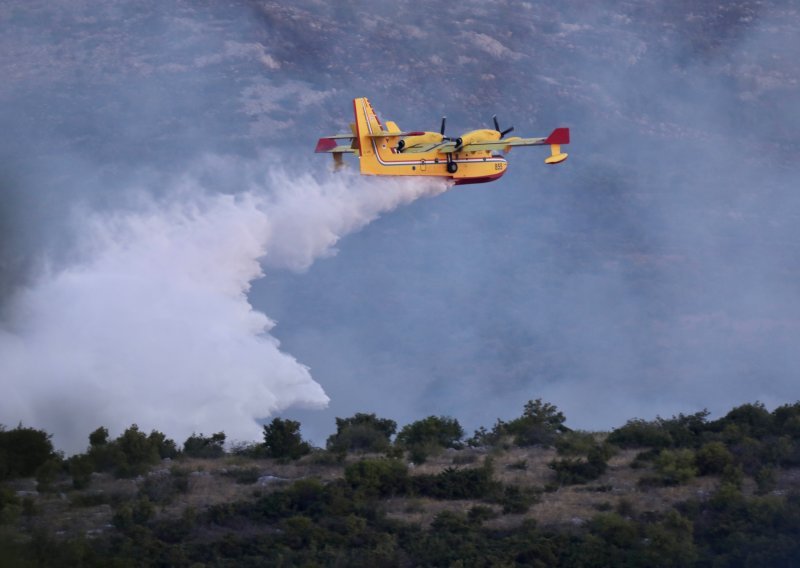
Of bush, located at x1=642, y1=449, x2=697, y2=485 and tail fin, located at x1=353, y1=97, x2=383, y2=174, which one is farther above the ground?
tail fin, located at x1=353, y1=97, x2=383, y2=174

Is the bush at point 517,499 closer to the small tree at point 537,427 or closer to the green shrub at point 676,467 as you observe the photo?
the green shrub at point 676,467

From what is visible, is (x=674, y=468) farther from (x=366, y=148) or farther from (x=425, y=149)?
(x=366, y=148)

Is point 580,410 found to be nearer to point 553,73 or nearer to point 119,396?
point 553,73

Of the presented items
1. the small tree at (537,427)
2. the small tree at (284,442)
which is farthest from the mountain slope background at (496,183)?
the small tree at (284,442)

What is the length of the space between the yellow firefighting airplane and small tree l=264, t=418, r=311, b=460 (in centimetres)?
1003

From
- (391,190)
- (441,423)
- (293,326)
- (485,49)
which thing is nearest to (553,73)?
(485,49)

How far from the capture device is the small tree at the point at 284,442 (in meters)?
48.2

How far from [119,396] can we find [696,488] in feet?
84.9

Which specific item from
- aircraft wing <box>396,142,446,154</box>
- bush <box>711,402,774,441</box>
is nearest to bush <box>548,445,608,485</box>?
bush <box>711,402,774,441</box>

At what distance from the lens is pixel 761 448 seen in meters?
45.7

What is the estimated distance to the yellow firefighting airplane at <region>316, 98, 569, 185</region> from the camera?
54.6m

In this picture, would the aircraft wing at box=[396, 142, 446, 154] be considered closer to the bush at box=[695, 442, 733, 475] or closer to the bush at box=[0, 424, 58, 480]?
the bush at box=[695, 442, 733, 475]

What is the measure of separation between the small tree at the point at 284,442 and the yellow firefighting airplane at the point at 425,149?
1003 centimetres

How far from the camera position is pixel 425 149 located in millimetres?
55125
